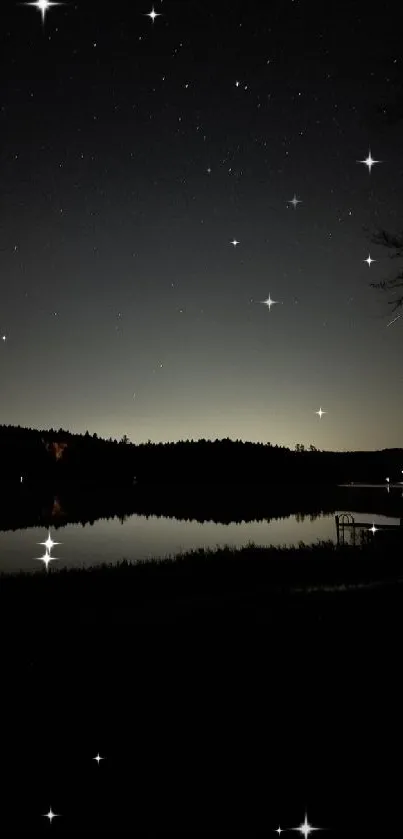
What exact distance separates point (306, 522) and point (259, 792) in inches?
1715

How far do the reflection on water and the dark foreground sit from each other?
58.8ft

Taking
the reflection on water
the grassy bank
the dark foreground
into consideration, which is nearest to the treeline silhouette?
the reflection on water

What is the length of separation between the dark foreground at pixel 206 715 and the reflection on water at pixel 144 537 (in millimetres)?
17924

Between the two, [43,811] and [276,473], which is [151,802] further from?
[276,473]

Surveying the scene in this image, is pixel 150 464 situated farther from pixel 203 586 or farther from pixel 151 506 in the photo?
pixel 203 586

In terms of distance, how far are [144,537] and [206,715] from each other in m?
35.9

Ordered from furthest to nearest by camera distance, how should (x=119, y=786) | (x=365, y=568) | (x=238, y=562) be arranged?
(x=238, y=562) < (x=365, y=568) < (x=119, y=786)

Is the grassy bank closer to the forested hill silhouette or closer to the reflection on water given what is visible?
the reflection on water

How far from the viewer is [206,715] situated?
6492 millimetres

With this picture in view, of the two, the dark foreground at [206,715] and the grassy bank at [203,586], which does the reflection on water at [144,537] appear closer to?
the grassy bank at [203,586]

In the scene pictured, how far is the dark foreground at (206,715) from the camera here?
15.7 ft

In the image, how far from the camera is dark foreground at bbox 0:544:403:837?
15.7 ft

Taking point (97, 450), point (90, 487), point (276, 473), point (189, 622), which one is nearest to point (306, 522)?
point (189, 622)

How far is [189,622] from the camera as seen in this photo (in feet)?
34.6
